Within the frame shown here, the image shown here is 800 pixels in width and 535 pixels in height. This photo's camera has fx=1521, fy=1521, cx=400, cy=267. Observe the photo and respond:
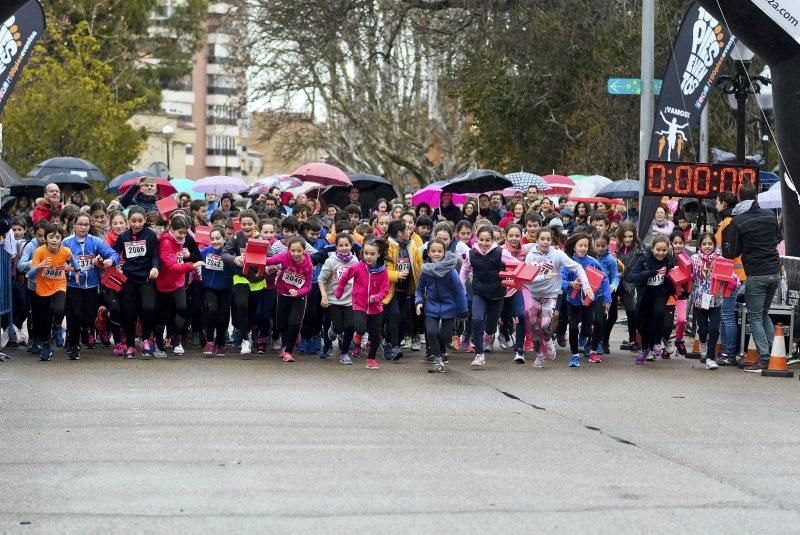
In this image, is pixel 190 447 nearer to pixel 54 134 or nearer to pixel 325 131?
pixel 54 134

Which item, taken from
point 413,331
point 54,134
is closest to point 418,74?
point 54,134

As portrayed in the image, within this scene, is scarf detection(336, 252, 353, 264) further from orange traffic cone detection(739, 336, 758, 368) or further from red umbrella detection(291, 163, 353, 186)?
red umbrella detection(291, 163, 353, 186)

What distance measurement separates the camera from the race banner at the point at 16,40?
18.8 meters

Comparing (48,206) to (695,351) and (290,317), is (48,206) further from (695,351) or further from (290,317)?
(695,351)

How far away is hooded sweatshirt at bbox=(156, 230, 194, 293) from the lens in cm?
1697

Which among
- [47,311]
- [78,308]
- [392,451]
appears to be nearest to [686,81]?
[78,308]

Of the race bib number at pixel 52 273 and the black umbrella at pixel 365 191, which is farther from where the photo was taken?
the black umbrella at pixel 365 191

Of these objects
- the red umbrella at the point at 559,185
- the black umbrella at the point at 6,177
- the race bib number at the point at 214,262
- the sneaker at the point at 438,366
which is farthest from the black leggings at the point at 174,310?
the red umbrella at the point at 559,185

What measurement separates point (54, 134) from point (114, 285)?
3094cm

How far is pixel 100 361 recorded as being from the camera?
16422 mm

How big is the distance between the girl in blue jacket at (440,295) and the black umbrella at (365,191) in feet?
38.6

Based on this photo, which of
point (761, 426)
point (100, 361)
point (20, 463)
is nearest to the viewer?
point (20, 463)

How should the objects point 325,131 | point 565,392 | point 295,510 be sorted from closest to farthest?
point 295,510 < point 565,392 < point 325,131

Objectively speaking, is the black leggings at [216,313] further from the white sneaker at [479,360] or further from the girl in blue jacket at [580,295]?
the girl in blue jacket at [580,295]
